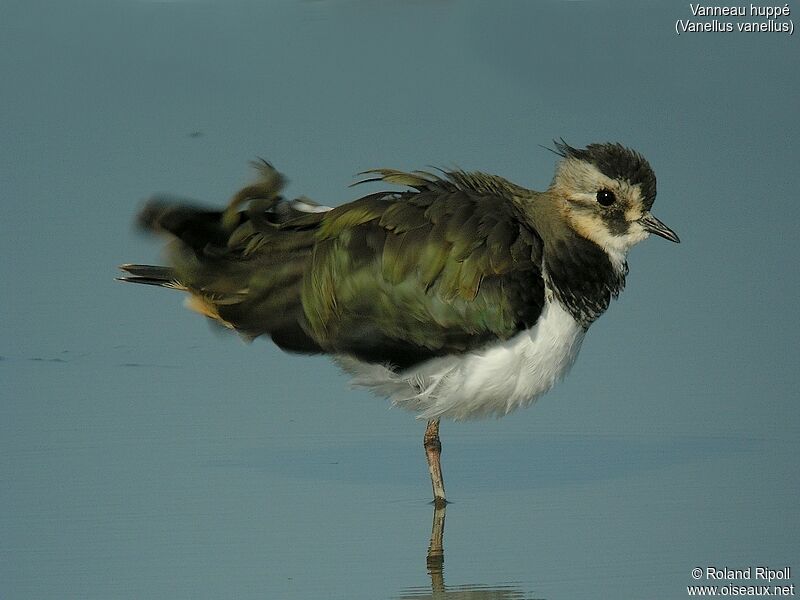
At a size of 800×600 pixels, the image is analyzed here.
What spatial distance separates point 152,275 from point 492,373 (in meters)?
2.00

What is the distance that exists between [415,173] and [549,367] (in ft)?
4.33

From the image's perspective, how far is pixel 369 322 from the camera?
25.4 ft

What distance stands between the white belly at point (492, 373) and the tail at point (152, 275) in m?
1.05

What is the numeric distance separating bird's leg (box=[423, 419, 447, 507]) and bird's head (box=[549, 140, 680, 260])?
53.1 inches

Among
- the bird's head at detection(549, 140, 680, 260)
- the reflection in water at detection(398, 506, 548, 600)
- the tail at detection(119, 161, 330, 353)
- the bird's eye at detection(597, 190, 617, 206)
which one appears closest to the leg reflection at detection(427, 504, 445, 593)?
the reflection in water at detection(398, 506, 548, 600)

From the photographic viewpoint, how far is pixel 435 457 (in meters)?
7.88

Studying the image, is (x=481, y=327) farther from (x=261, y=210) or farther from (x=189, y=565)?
(x=189, y=565)

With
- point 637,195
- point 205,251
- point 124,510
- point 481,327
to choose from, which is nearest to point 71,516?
point 124,510

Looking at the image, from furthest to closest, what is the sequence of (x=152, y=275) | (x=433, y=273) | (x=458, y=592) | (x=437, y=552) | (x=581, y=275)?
(x=152, y=275)
(x=581, y=275)
(x=433, y=273)
(x=437, y=552)
(x=458, y=592)

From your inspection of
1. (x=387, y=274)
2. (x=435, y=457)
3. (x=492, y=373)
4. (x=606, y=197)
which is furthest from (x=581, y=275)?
(x=435, y=457)

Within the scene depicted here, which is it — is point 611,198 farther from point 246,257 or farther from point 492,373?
point 246,257

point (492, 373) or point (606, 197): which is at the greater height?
point (606, 197)

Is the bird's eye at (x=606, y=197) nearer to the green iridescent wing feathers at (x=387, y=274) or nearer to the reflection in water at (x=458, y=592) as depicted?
the green iridescent wing feathers at (x=387, y=274)

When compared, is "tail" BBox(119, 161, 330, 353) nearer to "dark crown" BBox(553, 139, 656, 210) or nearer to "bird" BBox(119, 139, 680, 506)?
"bird" BBox(119, 139, 680, 506)
